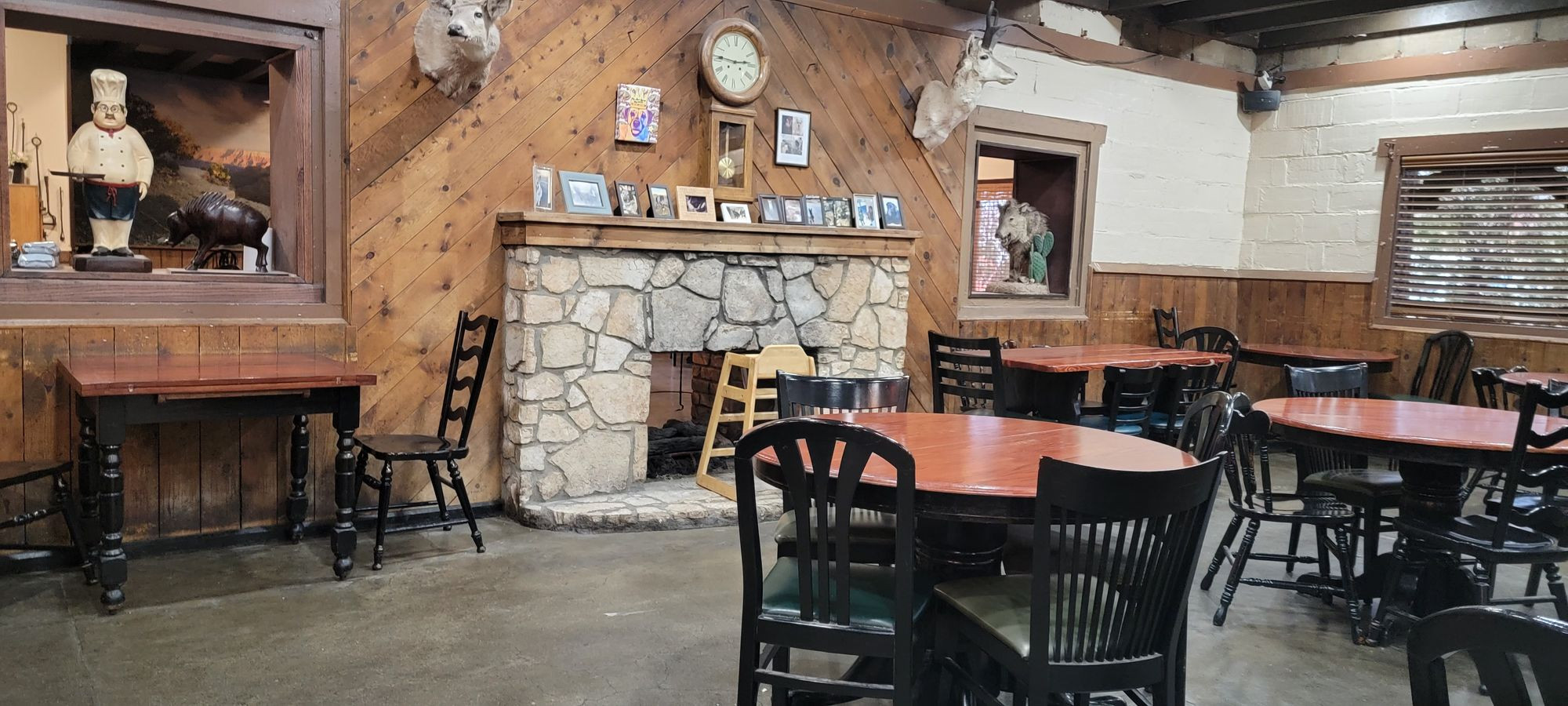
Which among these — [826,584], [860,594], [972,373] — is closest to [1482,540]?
[972,373]

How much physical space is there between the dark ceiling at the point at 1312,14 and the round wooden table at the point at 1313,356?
6.45ft

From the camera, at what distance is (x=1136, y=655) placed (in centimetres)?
200

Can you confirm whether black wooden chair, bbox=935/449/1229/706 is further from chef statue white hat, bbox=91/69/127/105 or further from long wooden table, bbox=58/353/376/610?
chef statue white hat, bbox=91/69/127/105

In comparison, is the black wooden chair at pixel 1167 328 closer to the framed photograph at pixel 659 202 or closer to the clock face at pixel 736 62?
the clock face at pixel 736 62

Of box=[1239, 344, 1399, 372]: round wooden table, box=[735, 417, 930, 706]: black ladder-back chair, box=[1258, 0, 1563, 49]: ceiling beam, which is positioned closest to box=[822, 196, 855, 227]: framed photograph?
box=[1239, 344, 1399, 372]: round wooden table

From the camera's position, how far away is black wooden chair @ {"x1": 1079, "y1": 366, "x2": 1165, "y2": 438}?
14.3 feet

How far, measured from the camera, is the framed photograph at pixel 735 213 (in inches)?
188

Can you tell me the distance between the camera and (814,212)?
506 centimetres

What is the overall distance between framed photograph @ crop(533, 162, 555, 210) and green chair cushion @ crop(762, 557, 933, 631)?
2.41m

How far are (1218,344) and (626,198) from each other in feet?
12.6

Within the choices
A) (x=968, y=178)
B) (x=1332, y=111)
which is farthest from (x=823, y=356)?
(x=1332, y=111)

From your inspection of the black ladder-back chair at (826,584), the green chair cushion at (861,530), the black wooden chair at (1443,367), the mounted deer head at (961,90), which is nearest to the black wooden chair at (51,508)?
the green chair cushion at (861,530)

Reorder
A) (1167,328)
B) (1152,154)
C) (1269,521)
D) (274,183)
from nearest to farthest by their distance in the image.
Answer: (1269,521), (274,183), (1152,154), (1167,328)

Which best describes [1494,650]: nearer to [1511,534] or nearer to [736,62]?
[1511,534]
